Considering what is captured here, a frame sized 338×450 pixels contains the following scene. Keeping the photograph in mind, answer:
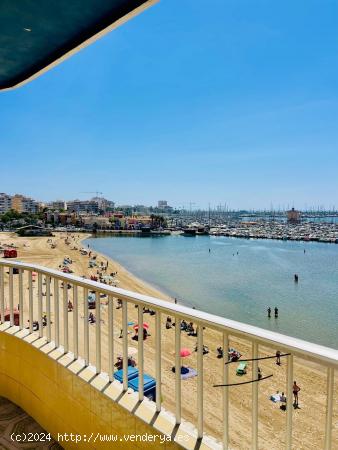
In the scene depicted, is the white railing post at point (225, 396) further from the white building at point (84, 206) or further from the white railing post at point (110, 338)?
the white building at point (84, 206)

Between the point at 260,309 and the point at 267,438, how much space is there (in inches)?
578

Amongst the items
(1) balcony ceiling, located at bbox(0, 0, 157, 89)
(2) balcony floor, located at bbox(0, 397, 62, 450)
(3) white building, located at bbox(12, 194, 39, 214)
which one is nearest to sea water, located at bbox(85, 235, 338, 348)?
(2) balcony floor, located at bbox(0, 397, 62, 450)

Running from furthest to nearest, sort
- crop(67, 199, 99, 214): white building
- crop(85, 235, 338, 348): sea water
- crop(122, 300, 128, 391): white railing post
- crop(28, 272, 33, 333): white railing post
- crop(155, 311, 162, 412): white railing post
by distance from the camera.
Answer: crop(67, 199, 99, 214): white building < crop(85, 235, 338, 348): sea water < crop(28, 272, 33, 333): white railing post < crop(122, 300, 128, 391): white railing post < crop(155, 311, 162, 412): white railing post

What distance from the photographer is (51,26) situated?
2080 millimetres

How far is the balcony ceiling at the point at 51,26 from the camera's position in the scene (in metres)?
1.83

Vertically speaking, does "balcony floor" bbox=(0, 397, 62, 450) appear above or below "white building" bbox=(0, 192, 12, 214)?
below

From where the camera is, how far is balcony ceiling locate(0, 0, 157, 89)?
183 cm

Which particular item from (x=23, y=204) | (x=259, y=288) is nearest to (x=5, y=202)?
(x=23, y=204)

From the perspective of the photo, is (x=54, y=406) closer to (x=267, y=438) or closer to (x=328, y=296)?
(x=267, y=438)

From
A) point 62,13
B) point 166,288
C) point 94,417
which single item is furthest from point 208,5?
point 166,288

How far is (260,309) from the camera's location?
21.2 m

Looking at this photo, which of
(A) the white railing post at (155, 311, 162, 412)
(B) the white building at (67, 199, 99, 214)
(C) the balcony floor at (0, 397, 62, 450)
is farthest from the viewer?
(B) the white building at (67, 199, 99, 214)

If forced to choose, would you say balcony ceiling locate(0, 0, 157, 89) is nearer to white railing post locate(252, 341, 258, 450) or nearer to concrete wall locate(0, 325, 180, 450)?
white railing post locate(252, 341, 258, 450)

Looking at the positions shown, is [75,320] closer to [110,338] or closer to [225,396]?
[110,338]
